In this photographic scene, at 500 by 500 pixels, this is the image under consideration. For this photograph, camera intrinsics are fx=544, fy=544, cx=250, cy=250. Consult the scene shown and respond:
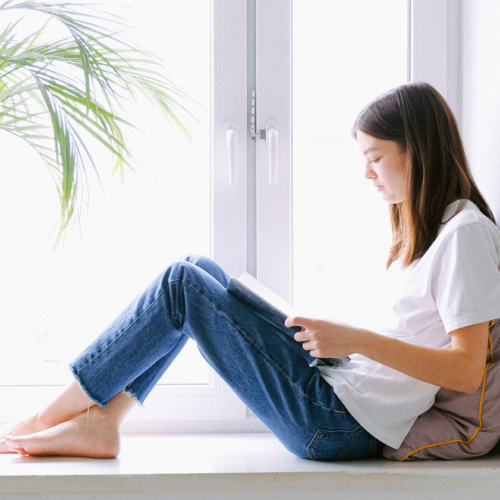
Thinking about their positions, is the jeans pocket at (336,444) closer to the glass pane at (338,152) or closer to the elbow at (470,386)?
the elbow at (470,386)

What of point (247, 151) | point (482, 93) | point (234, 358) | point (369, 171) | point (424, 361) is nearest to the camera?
point (424, 361)

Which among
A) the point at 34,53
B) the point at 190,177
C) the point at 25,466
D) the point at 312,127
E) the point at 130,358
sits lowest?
the point at 25,466

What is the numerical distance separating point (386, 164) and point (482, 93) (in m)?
0.37

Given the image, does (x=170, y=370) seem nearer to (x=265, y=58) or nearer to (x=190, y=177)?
(x=190, y=177)

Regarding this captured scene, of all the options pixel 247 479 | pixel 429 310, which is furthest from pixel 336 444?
pixel 429 310

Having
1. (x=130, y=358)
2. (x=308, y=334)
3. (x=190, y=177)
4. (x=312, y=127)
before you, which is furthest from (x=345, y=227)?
(x=130, y=358)

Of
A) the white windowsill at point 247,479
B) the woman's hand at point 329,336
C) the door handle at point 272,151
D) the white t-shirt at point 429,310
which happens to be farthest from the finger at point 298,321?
the door handle at point 272,151

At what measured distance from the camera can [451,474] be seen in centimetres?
89

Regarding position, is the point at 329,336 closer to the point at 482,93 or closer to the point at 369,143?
the point at 369,143

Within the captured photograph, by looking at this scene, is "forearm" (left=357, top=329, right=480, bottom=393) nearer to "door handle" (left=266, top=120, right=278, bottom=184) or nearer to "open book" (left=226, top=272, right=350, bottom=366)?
"open book" (left=226, top=272, right=350, bottom=366)

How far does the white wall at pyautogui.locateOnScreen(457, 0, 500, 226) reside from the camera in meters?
1.18

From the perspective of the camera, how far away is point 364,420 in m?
0.95

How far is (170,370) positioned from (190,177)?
0.49 m

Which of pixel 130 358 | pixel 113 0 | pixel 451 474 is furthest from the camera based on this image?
pixel 113 0
